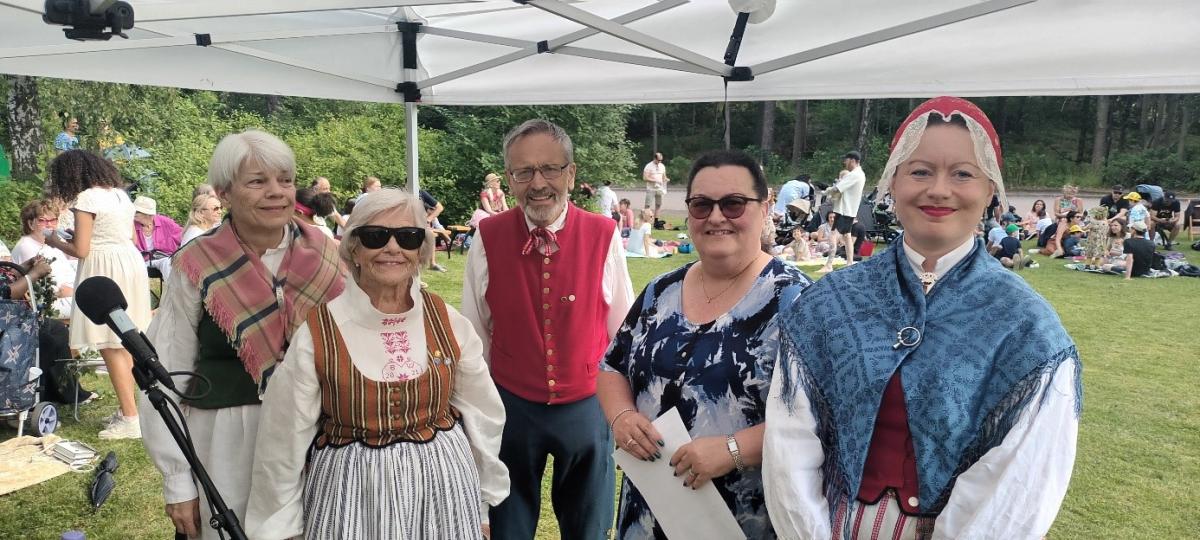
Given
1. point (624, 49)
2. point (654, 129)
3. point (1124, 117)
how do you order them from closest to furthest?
point (624, 49)
point (1124, 117)
point (654, 129)

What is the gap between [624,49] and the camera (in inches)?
159

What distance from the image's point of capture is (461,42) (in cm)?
450

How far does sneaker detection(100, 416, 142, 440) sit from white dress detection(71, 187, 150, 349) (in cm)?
53

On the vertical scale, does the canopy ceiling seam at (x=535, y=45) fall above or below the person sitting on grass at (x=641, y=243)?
above

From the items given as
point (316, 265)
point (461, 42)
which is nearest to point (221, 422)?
point (316, 265)

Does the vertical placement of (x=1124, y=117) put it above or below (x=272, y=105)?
above

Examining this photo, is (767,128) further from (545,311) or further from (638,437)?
(638,437)

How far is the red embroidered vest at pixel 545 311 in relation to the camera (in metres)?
2.75

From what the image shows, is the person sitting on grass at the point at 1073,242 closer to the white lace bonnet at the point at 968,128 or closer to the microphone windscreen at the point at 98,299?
the white lace bonnet at the point at 968,128

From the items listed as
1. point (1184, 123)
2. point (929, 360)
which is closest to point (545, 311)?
point (929, 360)

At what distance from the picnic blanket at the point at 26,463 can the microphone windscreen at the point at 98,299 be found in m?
3.48

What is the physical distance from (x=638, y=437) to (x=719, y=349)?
0.99ft

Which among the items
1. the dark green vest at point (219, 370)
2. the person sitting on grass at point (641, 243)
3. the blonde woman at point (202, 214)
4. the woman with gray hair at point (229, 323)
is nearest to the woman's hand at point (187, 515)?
the woman with gray hair at point (229, 323)

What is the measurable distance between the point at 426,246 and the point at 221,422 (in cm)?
76
